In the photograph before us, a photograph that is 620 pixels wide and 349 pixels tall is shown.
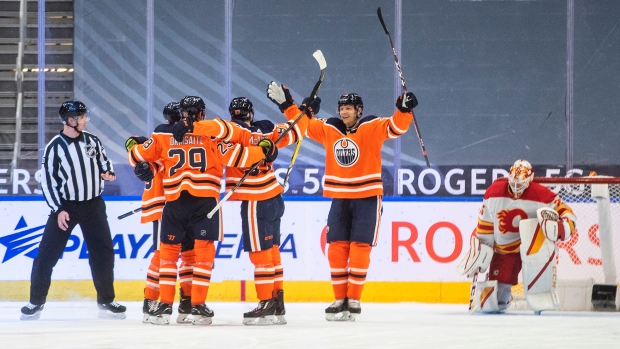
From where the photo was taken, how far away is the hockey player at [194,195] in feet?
18.2

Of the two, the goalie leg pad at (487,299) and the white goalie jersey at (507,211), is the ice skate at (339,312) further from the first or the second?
the white goalie jersey at (507,211)

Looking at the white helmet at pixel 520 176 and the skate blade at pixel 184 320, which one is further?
the white helmet at pixel 520 176

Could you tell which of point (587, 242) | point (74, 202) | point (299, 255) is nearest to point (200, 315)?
point (74, 202)

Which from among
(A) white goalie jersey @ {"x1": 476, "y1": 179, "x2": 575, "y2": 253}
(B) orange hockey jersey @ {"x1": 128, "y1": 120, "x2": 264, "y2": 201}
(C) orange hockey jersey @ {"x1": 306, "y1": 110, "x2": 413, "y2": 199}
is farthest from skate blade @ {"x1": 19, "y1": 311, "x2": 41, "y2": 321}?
(A) white goalie jersey @ {"x1": 476, "y1": 179, "x2": 575, "y2": 253}

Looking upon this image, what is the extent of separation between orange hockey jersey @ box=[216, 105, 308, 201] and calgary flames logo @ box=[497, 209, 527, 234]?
1.64m

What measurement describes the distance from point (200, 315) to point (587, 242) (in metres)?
3.08

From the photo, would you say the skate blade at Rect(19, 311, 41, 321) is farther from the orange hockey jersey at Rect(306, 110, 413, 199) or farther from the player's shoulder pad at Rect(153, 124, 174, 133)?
the orange hockey jersey at Rect(306, 110, 413, 199)

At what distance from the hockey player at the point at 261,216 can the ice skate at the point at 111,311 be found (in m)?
0.94

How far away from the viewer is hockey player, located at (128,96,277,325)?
18.2 ft

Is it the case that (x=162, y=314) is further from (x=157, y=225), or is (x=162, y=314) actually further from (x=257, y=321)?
(x=157, y=225)

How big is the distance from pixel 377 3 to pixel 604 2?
6.24 feet

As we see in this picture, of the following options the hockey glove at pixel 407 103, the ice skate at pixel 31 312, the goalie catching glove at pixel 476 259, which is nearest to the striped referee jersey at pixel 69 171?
the ice skate at pixel 31 312

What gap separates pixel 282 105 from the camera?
6.00 m

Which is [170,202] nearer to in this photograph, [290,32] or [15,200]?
[15,200]
